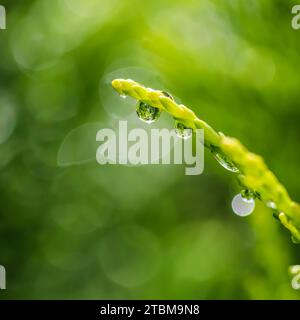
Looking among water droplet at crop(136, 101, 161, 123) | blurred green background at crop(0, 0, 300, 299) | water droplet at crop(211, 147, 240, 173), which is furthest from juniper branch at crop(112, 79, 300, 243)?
blurred green background at crop(0, 0, 300, 299)

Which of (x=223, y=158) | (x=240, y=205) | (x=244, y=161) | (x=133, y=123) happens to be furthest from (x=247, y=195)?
(x=133, y=123)

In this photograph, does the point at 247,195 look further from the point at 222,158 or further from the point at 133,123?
the point at 133,123

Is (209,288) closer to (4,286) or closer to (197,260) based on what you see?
(197,260)

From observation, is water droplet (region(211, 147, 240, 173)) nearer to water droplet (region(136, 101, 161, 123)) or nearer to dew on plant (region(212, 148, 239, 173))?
dew on plant (region(212, 148, 239, 173))

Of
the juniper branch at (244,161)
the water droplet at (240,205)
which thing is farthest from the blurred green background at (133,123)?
the juniper branch at (244,161)

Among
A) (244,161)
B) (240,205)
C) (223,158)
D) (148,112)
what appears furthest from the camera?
(240,205)

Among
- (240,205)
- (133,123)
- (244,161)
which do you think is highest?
(133,123)
